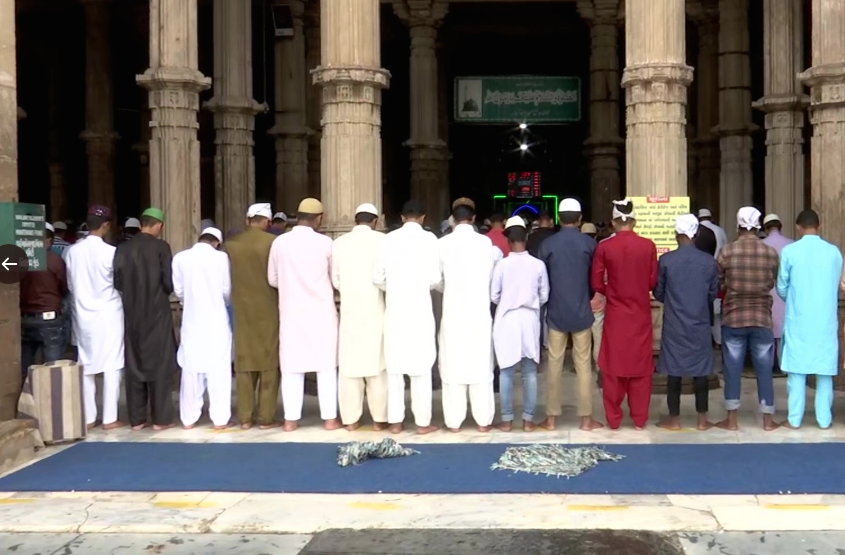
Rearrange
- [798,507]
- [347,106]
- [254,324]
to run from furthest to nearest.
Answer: [347,106], [254,324], [798,507]

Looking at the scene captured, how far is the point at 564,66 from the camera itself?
Result: 2436cm

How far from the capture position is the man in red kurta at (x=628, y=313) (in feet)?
25.4

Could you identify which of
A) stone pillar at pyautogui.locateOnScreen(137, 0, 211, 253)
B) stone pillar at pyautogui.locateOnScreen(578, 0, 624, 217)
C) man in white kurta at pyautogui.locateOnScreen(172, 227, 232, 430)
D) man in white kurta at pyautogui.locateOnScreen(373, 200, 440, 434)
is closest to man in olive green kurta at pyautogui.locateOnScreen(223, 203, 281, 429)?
man in white kurta at pyautogui.locateOnScreen(172, 227, 232, 430)

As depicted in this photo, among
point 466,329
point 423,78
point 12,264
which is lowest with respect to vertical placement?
point 466,329

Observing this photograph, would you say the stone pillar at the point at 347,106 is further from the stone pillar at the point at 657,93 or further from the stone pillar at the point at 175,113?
the stone pillar at the point at 657,93

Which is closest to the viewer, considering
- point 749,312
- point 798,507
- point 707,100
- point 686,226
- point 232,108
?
point 798,507

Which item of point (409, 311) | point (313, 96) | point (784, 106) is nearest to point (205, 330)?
point (409, 311)

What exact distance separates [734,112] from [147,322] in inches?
426

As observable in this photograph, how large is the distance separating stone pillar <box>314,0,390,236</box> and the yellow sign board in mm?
2546

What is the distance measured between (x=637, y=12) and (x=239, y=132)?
6.49 m

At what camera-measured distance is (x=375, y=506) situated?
600cm

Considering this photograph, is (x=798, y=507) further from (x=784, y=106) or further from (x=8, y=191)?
(x=784, y=106)

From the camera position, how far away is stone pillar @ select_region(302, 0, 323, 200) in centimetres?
1694

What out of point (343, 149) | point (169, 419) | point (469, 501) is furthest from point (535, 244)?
point (469, 501)
